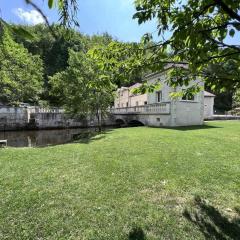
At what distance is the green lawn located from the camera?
4119 mm

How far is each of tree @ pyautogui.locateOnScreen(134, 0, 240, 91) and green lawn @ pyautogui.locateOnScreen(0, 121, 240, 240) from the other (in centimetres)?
248

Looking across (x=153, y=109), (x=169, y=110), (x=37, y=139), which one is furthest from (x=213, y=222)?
(x=153, y=109)

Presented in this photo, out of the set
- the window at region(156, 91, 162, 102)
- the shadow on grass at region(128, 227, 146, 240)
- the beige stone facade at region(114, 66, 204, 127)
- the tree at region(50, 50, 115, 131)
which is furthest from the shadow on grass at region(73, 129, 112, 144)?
the shadow on grass at region(128, 227, 146, 240)

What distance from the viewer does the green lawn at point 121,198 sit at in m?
4.12

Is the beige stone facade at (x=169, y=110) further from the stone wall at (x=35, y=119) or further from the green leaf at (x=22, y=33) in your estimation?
the green leaf at (x=22, y=33)

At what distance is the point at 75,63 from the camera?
20.3 m

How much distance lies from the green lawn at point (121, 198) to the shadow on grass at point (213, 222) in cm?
2

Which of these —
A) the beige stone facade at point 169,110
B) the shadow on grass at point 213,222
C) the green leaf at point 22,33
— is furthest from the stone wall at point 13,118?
the green leaf at point 22,33

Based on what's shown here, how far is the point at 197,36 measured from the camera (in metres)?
3.08

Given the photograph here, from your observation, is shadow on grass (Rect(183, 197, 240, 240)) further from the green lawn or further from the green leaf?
the green leaf

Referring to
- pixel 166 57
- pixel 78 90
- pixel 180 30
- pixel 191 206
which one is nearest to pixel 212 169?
pixel 191 206

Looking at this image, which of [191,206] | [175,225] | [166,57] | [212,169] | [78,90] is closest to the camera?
[166,57]

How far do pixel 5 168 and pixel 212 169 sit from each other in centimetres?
658

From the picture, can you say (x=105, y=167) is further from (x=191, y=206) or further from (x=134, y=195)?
(x=191, y=206)
